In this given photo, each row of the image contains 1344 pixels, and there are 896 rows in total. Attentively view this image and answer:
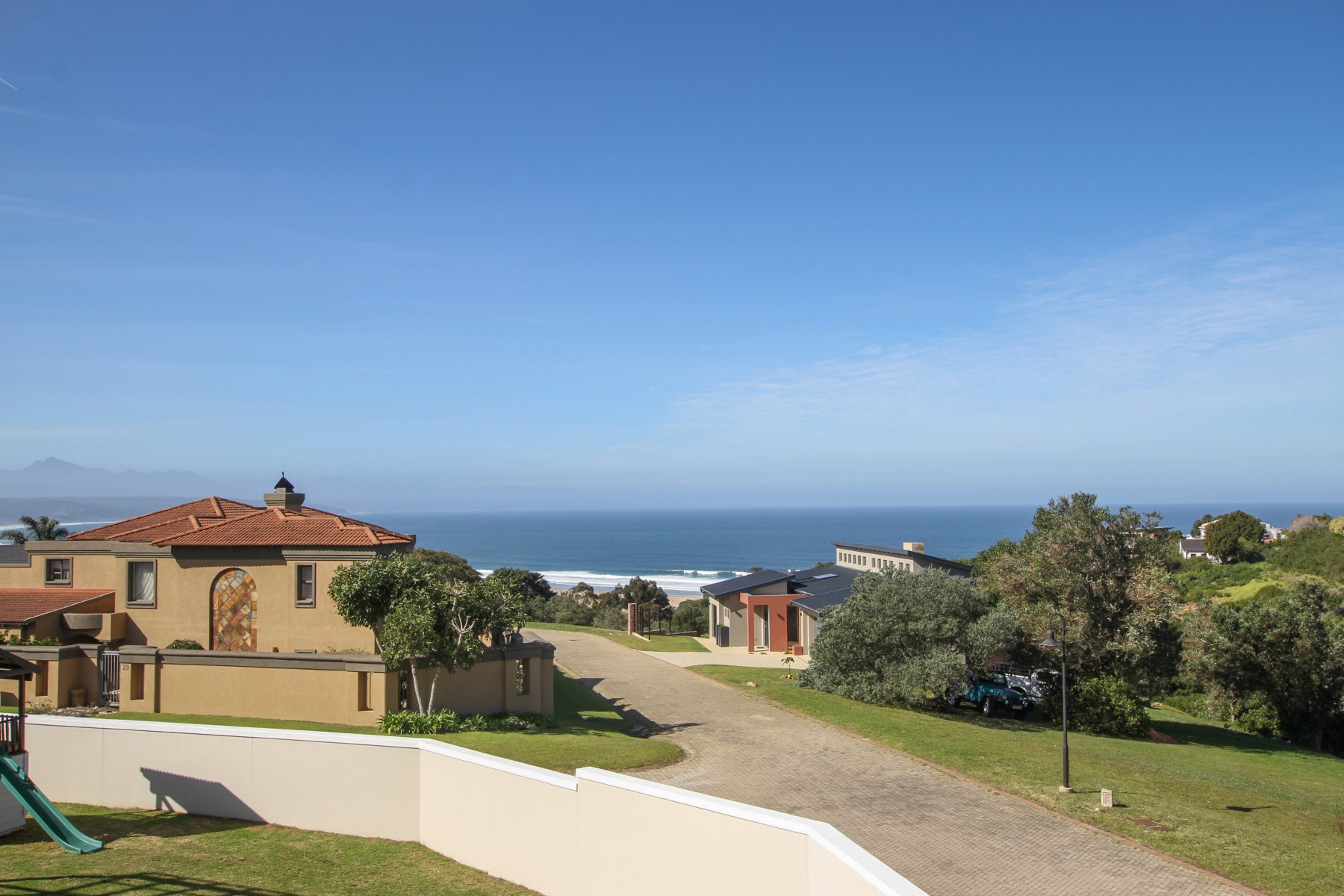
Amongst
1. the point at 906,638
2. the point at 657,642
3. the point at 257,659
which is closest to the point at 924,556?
the point at 657,642

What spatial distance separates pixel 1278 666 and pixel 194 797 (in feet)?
111

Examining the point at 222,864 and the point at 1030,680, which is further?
the point at 1030,680

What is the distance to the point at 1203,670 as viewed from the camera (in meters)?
31.5

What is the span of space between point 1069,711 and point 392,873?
2117 cm

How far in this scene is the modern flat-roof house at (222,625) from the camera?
1862 centimetres

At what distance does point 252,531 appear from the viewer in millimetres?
22984

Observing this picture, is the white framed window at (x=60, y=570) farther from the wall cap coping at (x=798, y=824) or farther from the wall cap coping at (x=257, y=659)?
the wall cap coping at (x=798, y=824)

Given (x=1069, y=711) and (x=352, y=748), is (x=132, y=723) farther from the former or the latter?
(x=1069, y=711)

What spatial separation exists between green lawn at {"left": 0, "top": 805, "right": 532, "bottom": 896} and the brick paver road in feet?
18.4

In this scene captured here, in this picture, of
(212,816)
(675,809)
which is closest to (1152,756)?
(675,809)

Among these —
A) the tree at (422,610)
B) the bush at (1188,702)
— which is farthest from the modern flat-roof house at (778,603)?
the tree at (422,610)

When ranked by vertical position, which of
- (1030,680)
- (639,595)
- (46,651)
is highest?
(46,651)

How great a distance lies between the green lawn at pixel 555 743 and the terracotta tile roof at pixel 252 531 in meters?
5.03

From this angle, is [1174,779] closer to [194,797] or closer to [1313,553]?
[194,797]
